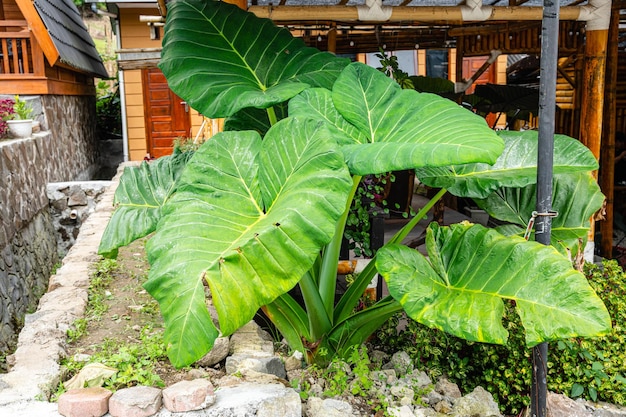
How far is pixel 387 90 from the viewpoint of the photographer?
292cm

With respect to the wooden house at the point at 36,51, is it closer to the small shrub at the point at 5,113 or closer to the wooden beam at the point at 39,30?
the wooden beam at the point at 39,30

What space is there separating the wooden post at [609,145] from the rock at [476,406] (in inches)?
115

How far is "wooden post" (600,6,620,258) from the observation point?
5074 mm

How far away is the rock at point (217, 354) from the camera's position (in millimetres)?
2863

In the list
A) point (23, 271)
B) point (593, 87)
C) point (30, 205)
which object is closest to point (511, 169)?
point (593, 87)

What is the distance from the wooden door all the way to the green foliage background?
8.99m

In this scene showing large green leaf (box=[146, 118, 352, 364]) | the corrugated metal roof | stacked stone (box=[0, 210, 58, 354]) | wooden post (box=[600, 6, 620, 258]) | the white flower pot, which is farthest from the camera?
the corrugated metal roof

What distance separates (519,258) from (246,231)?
3.43 feet

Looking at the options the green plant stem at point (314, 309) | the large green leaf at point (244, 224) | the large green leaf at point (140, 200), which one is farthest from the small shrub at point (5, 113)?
the green plant stem at point (314, 309)

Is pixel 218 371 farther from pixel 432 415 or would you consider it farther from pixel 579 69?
pixel 579 69

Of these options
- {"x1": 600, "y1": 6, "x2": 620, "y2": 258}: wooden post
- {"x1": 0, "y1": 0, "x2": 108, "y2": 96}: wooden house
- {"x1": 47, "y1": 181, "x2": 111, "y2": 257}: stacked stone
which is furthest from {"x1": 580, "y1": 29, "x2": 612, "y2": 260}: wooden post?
{"x1": 0, "y1": 0, "x2": 108, "y2": 96}: wooden house

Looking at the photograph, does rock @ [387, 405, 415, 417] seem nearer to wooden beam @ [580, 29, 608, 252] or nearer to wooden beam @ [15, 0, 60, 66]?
wooden beam @ [580, 29, 608, 252]

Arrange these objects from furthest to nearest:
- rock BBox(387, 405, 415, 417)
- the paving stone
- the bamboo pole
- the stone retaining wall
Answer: the stone retaining wall → the bamboo pole → rock BBox(387, 405, 415, 417) → the paving stone

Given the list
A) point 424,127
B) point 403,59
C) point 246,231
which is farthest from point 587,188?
point 403,59
